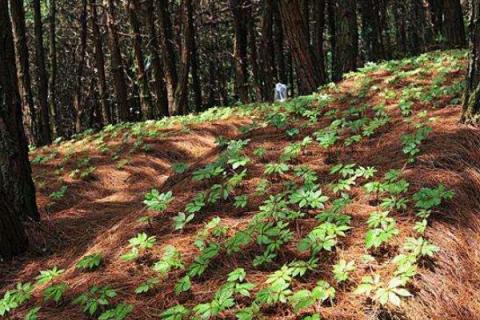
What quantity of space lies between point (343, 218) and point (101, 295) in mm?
1689

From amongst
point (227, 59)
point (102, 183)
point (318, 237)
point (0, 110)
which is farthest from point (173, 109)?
point (227, 59)

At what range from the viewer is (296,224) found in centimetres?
357

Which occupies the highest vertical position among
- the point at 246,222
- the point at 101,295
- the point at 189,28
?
the point at 189,28

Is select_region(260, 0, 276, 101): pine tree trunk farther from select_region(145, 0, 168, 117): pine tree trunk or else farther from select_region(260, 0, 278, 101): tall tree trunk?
select_region(145, 0, 168, 117): pine tree trunk

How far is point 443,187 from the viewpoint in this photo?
344 centimetres

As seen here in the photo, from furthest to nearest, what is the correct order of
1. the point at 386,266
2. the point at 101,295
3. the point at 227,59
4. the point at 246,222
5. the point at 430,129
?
the point at 227,59, the point at 430,129, the point at 246,222, the point at 101,295, the point at 386,266

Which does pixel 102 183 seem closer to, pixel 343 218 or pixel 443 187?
pixel 343 218

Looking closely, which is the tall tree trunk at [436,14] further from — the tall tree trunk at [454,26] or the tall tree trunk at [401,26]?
the tall tree trunk at [454,26]

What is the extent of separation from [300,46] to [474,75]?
4.78 m

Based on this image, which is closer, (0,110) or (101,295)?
(101,295)

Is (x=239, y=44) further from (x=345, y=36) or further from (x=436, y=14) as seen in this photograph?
(x=436, y=14)

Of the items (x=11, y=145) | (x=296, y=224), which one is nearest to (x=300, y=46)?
(x=11, y=145)

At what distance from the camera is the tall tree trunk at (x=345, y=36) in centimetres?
925

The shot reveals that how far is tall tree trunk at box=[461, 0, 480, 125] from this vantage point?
4316 millimetres
